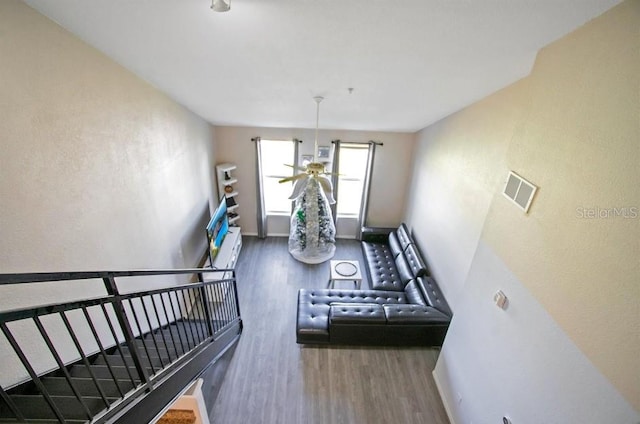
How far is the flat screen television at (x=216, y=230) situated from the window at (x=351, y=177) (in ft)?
9.21

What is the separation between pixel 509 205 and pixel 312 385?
10.4 ft

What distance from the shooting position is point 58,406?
54.7 inches

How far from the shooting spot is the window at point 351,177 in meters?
6.16

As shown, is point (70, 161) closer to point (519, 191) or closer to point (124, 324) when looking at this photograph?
point (124, 324)

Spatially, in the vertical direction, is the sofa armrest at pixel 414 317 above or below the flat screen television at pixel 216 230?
below

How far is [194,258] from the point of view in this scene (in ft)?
15.4

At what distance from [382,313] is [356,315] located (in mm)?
386

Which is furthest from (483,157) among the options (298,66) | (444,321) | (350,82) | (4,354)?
(4,354)

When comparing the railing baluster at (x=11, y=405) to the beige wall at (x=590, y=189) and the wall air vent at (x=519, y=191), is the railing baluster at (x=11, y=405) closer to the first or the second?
the beige wall at (x=590, y=189)

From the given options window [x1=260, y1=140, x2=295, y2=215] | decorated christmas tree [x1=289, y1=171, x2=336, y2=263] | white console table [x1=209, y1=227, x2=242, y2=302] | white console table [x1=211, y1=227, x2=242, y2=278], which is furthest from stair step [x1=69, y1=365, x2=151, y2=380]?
window [x1=260, y1=140, x2=295, y2=215]

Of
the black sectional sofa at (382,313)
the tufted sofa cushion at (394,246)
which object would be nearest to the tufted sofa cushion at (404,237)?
the tufted sofa cushion at (394,246)

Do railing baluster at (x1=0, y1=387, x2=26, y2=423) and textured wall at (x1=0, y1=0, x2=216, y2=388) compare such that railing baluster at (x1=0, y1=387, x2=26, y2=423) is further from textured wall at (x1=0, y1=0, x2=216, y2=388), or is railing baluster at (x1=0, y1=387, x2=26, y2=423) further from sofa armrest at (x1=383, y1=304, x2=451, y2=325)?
sofa armrest at (x1=383, y1=304, x2=451, y2=325)

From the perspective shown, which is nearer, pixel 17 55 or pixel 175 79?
pixel 17 55

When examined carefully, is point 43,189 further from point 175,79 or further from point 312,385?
point 312,385
